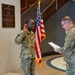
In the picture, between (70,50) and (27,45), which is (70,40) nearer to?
(70,50)

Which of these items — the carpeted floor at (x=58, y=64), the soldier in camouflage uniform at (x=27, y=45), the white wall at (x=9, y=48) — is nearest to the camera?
the soldier in camouflage uniform at (x=27, y=45)

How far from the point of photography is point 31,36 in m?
3.70

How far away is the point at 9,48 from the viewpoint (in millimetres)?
5160

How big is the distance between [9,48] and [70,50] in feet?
8.71

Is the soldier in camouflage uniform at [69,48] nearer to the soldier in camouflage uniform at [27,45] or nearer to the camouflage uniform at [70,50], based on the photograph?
the camouflage uniform at [70,50]

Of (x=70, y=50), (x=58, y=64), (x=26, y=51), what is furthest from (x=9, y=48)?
(x=70, y=50)

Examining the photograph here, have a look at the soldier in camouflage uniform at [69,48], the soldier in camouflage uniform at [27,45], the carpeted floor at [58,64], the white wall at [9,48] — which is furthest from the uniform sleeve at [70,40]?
the carpeted floor at [58,64]

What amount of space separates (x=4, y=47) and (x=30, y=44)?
4.95ft

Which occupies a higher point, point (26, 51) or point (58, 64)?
point (26, 51)

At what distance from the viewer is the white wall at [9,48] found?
4.92m

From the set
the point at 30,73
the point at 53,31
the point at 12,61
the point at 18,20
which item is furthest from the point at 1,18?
the point at 53,31

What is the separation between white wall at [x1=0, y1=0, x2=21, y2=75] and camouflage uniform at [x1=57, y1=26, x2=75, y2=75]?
2421 mm

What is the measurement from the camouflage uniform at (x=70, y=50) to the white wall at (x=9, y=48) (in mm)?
2421

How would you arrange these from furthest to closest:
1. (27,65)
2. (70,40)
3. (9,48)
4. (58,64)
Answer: (58,64), (9,48), (27,65), (70,40)
